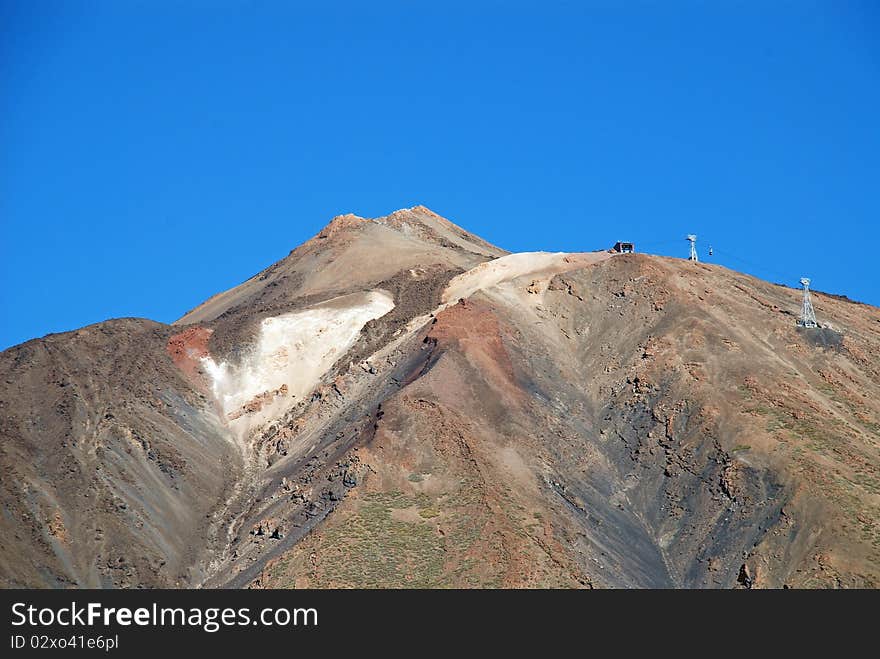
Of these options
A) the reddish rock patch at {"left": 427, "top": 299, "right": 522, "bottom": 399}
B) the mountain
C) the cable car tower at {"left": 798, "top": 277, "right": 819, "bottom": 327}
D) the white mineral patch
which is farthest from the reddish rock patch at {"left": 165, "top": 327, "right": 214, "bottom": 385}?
the cable car tower at {"left": 798, "top": 277, "right": 819, "bottom": 327}

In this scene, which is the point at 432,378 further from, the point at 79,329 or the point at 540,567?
the point at 79,329

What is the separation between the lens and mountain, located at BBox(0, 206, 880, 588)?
8269 centimetres

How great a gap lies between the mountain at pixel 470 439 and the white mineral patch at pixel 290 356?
18cm

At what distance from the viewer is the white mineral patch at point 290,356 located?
108 meters

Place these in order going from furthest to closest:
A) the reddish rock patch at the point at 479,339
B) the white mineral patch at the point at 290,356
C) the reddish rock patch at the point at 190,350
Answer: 1. the reddish rock patch at the point at 190,350
2. the white mineral patch at the point at 290,356
3. the reddish rock patch at the point at 479,339

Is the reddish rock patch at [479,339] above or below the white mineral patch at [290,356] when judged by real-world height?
below

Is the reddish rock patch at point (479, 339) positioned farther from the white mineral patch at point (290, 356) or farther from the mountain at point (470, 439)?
the white mineral patch at point (290, 356)

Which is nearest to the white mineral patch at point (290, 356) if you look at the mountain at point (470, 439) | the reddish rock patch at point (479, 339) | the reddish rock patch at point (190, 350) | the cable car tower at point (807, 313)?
the mountain at point (470, 439)

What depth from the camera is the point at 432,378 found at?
9425 centimetres

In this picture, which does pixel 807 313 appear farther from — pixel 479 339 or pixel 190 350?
pixel 190 350

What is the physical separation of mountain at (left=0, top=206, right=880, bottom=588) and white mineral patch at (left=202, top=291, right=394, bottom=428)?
18cm

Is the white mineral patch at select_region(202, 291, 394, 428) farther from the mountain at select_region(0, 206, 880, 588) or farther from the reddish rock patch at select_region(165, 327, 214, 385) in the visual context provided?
the reddish rock patch at select_region(165, 327, 214, 385)

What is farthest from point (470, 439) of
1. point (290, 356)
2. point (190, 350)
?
point (190, 350)

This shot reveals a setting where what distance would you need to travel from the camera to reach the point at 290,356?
111688 mm
